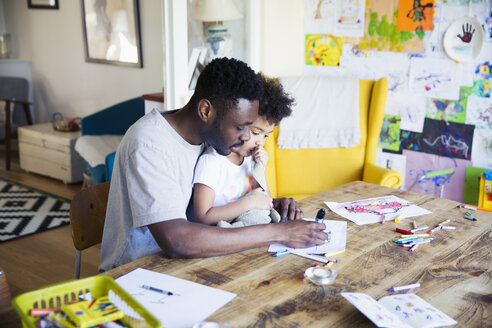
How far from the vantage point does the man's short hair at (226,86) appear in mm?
1510

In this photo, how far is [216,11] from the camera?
3.08m

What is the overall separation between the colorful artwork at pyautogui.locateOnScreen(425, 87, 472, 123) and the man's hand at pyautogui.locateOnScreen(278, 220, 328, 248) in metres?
1.65

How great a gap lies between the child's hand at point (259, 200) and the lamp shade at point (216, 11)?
1.51 meters

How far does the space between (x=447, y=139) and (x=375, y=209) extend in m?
1.26

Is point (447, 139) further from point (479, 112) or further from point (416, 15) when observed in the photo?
point (416, 15)

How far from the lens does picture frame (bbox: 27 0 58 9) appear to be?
5.27m

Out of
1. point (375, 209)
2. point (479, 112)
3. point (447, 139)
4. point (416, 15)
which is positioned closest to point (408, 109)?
point (447, 139)

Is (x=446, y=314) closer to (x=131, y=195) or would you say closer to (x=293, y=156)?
(x=131, y=195)

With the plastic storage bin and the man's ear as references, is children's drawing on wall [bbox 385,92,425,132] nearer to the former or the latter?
the man's ear

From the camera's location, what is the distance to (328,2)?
3.24 m

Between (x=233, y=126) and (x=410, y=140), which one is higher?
(x=233, y=126)

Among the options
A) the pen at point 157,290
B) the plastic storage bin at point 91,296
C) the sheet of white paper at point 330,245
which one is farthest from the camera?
the sheet of white paper at point 330,245

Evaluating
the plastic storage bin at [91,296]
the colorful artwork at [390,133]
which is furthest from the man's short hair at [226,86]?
the colorful artwork at [390,133]

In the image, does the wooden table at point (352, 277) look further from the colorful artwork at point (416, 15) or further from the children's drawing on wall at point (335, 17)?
the children's drawing on wall at point (335, 17)
